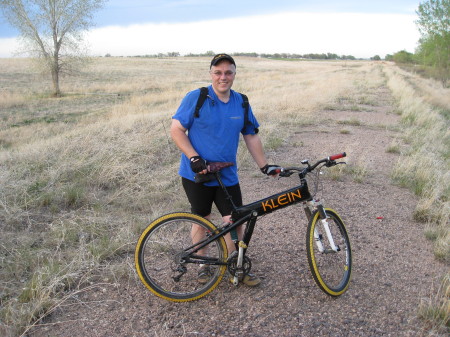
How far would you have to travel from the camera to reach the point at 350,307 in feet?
10.8

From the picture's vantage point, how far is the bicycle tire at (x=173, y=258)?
3.17m

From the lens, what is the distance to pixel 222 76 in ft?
10.3

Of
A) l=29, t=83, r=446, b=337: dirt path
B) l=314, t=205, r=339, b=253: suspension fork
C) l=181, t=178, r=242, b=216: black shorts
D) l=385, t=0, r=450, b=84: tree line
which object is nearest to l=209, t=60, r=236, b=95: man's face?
l=181, t=178, r=242, b=216: black shorts

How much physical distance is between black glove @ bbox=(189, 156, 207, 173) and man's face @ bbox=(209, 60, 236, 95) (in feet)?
1.91

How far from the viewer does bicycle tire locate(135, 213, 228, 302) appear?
3.17 metres

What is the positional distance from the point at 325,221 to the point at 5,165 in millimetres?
5365

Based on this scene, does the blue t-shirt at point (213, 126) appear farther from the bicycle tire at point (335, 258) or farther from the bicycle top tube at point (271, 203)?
the bicycle tire at point (335, 258)

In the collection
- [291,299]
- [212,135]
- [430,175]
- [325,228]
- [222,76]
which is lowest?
[291,299]

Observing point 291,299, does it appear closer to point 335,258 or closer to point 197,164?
point 335,258

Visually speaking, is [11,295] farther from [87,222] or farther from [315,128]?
[315,128]

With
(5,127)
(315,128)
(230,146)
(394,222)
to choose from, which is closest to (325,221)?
(230,146)

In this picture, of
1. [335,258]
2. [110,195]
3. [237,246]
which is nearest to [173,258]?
[237,246]

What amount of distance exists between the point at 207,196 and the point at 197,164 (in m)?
0.47

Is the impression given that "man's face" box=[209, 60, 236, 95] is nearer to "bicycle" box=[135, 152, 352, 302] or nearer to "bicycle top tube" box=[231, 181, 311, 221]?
"bicycle" box=[135, 152, 352, 302]
